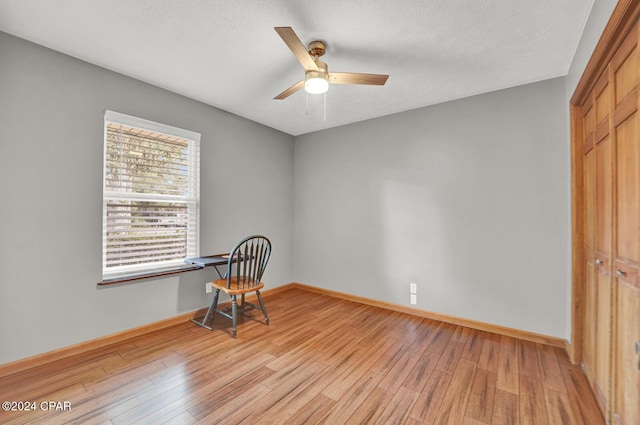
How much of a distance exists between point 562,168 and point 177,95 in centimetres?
389

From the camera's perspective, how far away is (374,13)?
1717 mm

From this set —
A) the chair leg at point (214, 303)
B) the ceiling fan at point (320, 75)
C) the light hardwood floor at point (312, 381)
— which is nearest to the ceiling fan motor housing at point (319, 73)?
the ceiling fan at point (320, 75)

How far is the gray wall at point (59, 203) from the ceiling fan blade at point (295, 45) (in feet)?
5.97

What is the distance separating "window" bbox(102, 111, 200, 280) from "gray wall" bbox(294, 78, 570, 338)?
Answer: 73.8 inches

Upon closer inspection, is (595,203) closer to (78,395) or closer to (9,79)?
(78,395)

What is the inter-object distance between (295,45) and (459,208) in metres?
2.33

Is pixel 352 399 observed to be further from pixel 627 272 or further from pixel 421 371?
pixel 627 272

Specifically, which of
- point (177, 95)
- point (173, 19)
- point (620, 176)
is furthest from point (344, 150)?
point (620, 176)

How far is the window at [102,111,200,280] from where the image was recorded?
2.47 metres

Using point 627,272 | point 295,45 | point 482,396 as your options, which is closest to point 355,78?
point 295,45

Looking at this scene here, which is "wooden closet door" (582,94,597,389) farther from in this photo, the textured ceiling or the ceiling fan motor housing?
the ceiling fan motor housing

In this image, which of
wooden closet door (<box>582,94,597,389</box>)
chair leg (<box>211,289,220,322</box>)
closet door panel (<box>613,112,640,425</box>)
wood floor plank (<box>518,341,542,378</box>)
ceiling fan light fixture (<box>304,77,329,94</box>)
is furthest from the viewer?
chair leg (<box>211,289,220,322</box>)

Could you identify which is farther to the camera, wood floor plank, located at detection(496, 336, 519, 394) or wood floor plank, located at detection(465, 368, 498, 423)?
wood floor plank, located at detection(496, 336, 519, 394)

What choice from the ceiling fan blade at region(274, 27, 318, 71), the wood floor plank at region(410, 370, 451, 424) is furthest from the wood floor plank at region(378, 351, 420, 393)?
the ceiling fan blade at region(274, 27, 318, 71)
